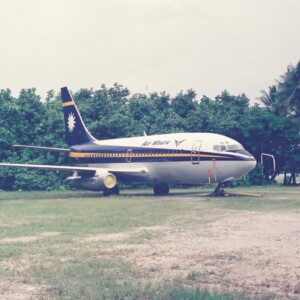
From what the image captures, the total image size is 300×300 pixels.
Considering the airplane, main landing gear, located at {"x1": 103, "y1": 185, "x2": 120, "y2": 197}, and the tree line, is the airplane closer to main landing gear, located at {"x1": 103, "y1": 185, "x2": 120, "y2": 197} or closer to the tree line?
main landing gear, located at {"x1": 103, "y1": 185, "x2": 120, "y2": 197}

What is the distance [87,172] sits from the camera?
92.4 feet

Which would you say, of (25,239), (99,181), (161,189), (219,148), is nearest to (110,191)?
(99,181)

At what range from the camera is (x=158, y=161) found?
28.0 meters

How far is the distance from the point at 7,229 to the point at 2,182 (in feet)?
85.3

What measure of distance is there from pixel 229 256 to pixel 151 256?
4.01ft

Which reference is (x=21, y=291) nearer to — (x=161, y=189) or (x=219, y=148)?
(x=219, y=148)

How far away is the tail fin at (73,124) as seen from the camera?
3212 centimetres

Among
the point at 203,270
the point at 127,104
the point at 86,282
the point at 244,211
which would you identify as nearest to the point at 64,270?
the point at 86,282

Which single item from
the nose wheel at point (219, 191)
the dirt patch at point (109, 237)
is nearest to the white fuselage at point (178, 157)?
the nose wheel at point (219, 191)

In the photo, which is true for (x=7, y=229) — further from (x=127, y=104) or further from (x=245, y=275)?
(x=127, y=104)

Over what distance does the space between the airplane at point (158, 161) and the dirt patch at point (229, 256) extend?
11.8m

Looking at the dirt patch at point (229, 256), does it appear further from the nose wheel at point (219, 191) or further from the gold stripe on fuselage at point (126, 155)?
the gold stripe on fuselage at point (126, 155)

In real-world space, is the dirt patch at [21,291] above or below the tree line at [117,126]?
below

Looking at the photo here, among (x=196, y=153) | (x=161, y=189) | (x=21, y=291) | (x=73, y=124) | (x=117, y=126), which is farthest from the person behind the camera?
(x=117, y=126)
